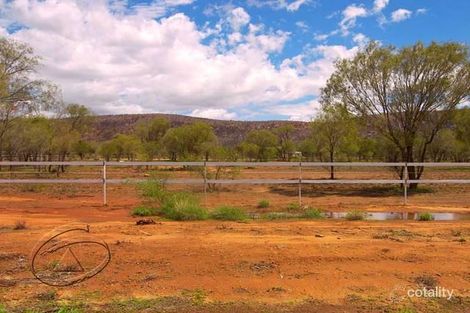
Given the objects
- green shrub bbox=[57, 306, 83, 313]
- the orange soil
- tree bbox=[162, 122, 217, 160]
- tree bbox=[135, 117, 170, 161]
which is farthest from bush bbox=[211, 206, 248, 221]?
tree bbox=[135, 117, 170, 161]

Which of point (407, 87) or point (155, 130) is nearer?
point (407, 87)

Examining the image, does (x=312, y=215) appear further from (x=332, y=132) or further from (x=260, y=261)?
(x=332, y=132)

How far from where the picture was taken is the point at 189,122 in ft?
424

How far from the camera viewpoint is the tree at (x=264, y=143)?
7669cm

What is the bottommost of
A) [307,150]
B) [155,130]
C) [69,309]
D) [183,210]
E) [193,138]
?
[69,309]

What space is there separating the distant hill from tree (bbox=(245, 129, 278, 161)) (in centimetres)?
3856

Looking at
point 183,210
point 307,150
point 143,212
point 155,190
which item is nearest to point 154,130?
point 307,150

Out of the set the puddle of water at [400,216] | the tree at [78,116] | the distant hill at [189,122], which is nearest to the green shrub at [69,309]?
the puddle of water at [400,216]

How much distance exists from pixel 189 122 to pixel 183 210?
4602 inches

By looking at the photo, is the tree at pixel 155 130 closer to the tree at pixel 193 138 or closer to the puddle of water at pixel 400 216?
the tree at pixel 193 138

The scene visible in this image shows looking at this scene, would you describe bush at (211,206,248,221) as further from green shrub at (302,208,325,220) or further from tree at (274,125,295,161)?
tree at (274,125,295,161)

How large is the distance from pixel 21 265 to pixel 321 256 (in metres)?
4.73

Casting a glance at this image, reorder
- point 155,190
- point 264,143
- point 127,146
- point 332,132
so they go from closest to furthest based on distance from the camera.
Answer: point 155,190, point 332,132, point 127,146, point 264,143

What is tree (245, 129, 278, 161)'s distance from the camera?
3019 inches
